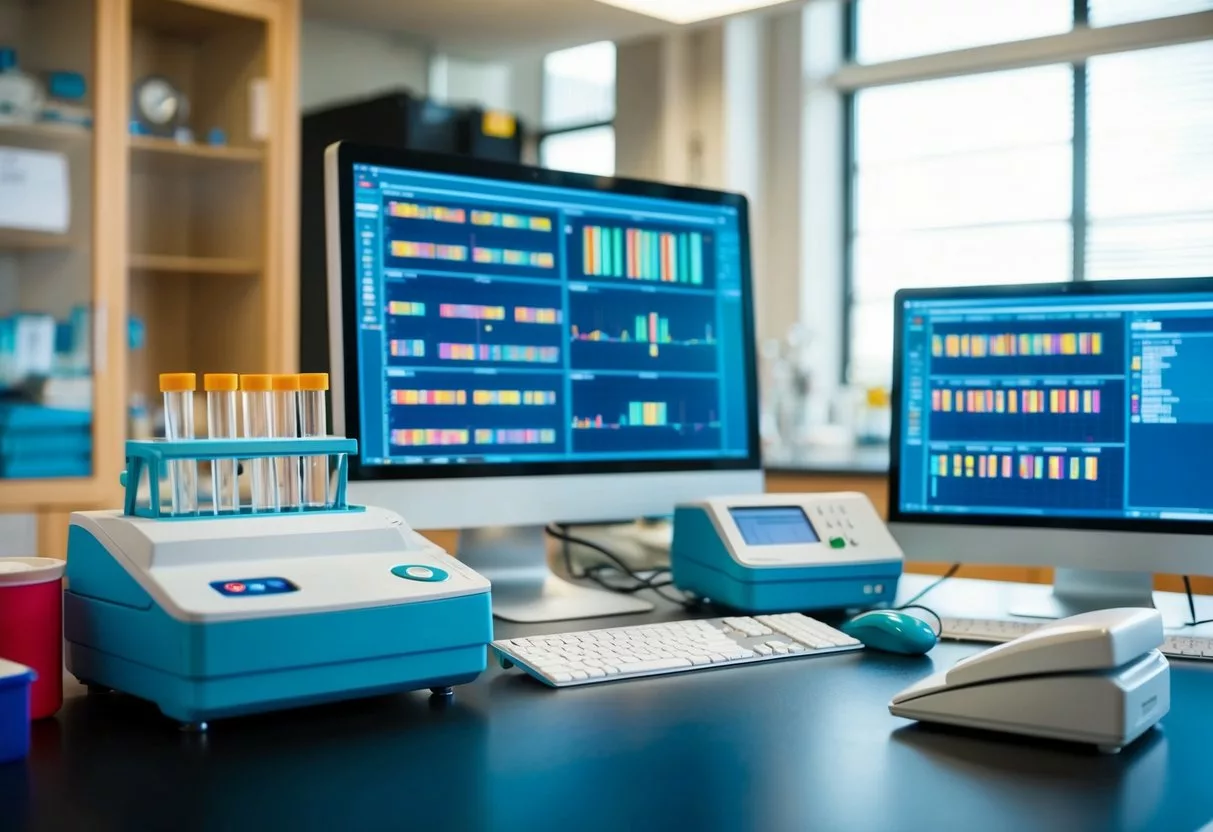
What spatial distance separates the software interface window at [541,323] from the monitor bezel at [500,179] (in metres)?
0.01

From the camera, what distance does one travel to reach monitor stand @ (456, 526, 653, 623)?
1.30m

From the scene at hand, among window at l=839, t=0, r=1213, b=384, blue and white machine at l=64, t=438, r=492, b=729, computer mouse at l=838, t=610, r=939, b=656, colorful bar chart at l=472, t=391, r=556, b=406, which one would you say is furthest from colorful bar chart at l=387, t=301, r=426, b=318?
window at l=839, t=0, r=1213, b=384

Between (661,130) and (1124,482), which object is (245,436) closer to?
(1124,482)

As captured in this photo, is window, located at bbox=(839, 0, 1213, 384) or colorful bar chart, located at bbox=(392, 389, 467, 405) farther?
window, located at bbox=(839, 0, 1213, 384)

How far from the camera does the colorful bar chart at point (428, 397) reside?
4.24 feet

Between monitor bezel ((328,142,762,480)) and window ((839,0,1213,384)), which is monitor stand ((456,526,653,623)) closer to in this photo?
monitor bezel ((328,142,762,480))

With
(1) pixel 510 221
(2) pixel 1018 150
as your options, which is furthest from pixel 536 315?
(2) pixel 1018 150

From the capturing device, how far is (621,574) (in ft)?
5.21

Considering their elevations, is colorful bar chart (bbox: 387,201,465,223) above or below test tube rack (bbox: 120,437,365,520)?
above

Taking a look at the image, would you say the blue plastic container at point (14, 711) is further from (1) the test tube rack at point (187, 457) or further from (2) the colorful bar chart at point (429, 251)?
(2) the colorful bar chart at point (429, 251)

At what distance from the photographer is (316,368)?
349 cm

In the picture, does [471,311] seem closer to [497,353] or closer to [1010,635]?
[497,353]

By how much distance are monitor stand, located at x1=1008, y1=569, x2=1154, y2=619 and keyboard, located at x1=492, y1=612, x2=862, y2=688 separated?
0.32 meters

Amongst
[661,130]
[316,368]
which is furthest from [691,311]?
[661,130]
